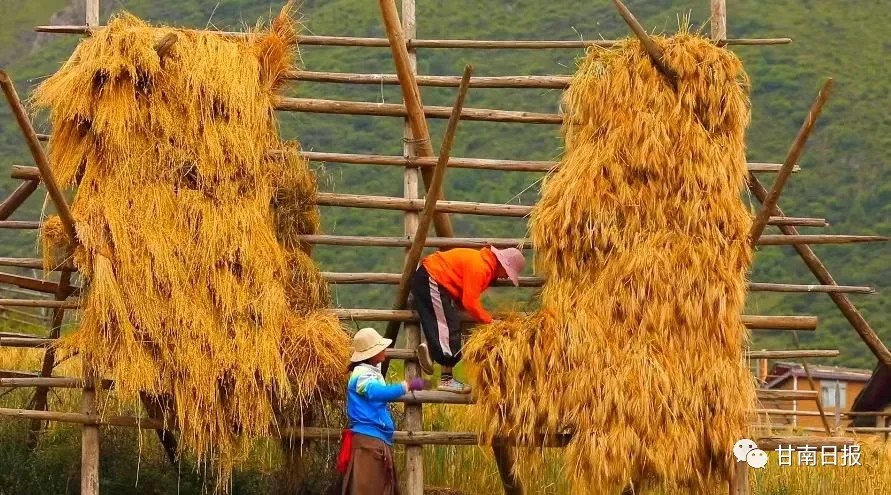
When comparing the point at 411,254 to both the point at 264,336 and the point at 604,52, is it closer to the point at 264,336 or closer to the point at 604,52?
the point at 264,336

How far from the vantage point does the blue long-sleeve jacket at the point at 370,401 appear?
7.45m

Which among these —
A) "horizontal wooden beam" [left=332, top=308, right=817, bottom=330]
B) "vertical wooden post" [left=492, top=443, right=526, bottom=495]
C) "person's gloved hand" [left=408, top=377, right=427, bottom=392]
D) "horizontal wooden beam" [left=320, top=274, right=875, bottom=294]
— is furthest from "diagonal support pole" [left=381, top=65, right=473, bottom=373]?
"vertical wooden post" [left=492, top=443, right=526, bottom=495]

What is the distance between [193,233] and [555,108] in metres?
20.3

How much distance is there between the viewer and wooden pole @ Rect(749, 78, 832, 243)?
6.86m

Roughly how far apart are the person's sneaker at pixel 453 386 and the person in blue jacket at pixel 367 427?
1.00ft

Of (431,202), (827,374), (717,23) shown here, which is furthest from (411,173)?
(827,374)

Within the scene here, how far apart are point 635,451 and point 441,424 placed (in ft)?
9.39

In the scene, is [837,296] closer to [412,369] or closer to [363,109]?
[412,369]

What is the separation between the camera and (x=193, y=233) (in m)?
7.84

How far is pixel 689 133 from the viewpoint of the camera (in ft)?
25.7

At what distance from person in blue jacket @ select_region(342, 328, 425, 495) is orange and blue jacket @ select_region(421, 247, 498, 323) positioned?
1.31 ft

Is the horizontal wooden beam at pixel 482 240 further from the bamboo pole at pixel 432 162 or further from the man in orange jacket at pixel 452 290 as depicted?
the bamboo pole at pixel 432 162

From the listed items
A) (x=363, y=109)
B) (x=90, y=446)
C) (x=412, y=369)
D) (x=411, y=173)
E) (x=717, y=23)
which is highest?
(x=717, y=23)

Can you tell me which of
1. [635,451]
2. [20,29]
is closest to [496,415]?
[635,451]
